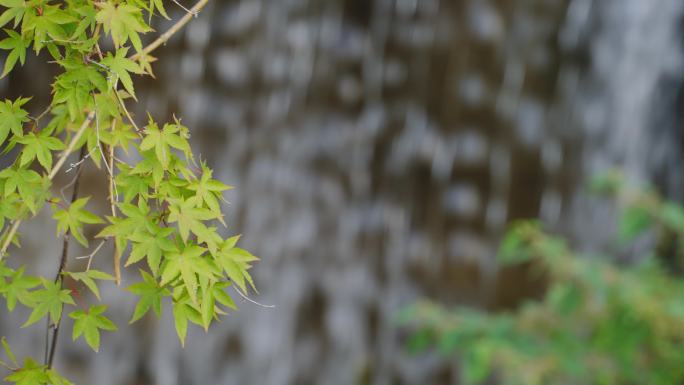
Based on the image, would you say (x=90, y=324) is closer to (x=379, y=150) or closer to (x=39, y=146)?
(x=39, y=146)

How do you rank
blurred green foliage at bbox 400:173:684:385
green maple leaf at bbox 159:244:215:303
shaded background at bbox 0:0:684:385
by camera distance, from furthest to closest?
shaded background at bbox 0:0:684:385 < blurred green foliage at bbox 400:173:684:385 < green maple leaf at bbox 159:244:215:303

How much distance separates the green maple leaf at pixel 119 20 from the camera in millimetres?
800

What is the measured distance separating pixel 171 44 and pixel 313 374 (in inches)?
45.3

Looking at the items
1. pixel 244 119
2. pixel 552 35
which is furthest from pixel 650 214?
pixel 552 35

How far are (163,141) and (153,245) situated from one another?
99 millimetres

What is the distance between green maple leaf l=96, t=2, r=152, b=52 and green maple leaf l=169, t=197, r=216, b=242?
5.9 inches

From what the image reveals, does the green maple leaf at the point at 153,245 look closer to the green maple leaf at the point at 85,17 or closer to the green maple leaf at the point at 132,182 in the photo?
the green maple leaf at the point at 132,182

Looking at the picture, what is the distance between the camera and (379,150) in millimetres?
3170

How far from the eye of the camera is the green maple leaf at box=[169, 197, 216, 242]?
81 cm

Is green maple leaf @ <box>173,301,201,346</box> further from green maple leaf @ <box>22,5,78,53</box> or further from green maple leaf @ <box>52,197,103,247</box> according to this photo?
green maple leaf @ <box>22,5,78,53</box>

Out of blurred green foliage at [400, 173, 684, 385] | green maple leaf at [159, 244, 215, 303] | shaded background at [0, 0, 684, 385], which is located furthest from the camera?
shaded background at [0, 0, 684, 385]

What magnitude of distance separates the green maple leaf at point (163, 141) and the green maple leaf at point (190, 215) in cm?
4

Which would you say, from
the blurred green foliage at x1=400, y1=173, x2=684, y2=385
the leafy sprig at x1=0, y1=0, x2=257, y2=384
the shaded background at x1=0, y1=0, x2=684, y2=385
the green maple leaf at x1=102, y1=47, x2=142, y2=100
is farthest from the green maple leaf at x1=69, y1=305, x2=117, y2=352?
the shaded background at x1=0, y1=0, x2=684, y2=385

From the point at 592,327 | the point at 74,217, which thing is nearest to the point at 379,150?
the point at 592,327
